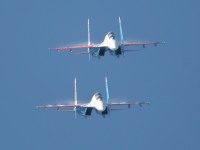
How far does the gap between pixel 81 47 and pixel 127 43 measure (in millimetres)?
4707

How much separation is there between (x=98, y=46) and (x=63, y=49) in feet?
18.2

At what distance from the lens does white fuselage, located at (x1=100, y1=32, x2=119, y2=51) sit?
586ft

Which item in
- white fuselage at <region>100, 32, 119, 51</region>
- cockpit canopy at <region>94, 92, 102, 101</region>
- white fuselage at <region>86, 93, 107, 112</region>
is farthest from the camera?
white fuselage at <region>100, 32, 119, 51</region>

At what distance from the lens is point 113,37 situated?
179875 mm

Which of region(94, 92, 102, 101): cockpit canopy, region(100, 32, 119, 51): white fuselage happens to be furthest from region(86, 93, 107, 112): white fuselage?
region(100, 32, 119, 51): white fuselage

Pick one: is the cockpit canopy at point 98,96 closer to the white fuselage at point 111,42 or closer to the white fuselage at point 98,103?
the white fuselage at point 98,103

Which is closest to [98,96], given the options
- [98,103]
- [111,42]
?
[98,103]

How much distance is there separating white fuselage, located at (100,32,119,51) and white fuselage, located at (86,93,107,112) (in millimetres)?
4944

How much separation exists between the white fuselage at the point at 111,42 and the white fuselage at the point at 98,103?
4944 mm

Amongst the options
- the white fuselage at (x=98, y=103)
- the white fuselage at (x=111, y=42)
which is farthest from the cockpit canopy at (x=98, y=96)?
the white fuselage at (x=111, y=42)

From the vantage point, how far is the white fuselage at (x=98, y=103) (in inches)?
→ 6959

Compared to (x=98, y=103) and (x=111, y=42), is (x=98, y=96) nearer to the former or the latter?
(x=98, y=103)

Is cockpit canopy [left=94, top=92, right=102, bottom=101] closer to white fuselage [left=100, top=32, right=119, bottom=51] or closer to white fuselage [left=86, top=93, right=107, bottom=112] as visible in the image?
white fuselage [left=86, top=93, right=107, bottom=112]

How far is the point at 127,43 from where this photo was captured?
183 metres
